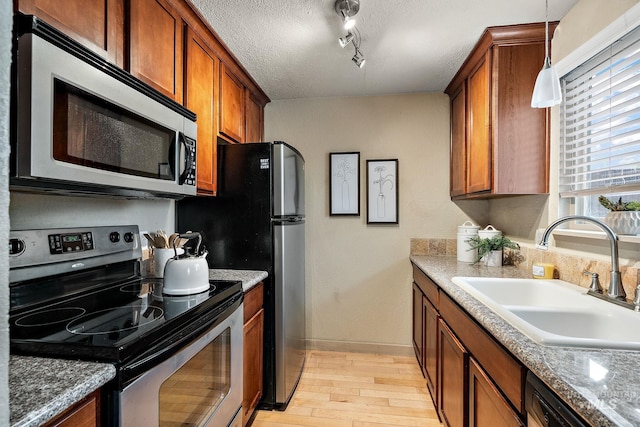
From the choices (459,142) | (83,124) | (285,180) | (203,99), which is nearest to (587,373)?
(83,124)

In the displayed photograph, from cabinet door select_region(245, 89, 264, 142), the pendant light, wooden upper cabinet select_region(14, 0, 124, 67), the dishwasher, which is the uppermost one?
cabinet door select_region(245, 89, 264, 142)

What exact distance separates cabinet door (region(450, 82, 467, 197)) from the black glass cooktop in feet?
6.26

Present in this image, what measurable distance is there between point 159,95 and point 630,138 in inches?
79.8

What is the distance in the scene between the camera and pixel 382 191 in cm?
285

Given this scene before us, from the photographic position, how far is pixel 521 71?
1.88 meters

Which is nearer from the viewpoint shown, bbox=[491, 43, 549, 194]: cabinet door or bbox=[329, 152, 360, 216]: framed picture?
bbox=[491, 43, 549, 194]: cabinet door

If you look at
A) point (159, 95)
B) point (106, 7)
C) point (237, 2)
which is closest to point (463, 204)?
point (237, 2)

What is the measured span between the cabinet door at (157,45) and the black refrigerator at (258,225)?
560 mm

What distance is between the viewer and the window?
1.36 meters

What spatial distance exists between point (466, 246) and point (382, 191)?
84 cm

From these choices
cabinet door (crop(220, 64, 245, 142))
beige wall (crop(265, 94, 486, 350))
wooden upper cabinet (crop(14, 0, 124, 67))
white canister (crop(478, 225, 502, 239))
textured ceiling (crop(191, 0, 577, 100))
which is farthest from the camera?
beige wall (crop(265, 94, 486, 350))

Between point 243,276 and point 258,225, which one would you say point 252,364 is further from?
point 258,225

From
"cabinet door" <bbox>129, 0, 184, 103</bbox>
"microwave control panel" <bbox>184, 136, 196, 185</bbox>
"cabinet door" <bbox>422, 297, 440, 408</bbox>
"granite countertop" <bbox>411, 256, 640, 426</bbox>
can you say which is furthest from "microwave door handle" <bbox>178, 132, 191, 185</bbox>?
"cabinet door" <bbox>422, 297, 440, 408</bbox>

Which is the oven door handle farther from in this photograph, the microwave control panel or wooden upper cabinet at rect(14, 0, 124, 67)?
wooden upper cabinet at rect(14, 0, 124, 67)
